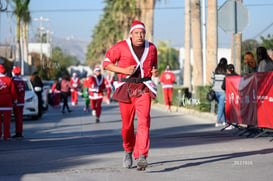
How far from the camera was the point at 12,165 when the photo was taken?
9.12 meters

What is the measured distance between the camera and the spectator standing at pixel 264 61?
42.9 feet

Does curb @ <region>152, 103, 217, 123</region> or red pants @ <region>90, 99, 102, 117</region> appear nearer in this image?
curb @ <region>152, 103, 217, 123</region>

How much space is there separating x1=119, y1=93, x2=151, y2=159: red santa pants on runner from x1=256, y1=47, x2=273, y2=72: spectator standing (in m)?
5.33

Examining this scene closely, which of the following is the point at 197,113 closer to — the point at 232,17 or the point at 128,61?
the point at 232,17

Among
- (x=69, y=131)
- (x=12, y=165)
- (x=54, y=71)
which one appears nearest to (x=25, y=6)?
(x=54, y=71)

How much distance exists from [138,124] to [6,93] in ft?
22.4

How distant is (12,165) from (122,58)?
232 centimetres

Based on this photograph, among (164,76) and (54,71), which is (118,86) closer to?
(164,76)

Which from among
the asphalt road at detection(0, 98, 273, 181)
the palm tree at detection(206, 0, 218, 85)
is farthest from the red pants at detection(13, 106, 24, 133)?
the palm tree at detection(206, 0, 218, 85)

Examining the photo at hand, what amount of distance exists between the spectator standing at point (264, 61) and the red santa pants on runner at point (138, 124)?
17.5 feet

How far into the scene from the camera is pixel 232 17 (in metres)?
16.0

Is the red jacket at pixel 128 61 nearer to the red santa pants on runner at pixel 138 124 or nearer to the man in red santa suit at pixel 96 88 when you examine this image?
the red santa pants on runner at pixel 138 124

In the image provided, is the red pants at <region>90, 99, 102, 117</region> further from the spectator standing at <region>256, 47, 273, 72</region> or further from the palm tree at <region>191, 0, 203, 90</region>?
the palm tree at <region>191, 0, 203, 90</region>

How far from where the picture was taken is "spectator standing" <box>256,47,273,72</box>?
514 inches
